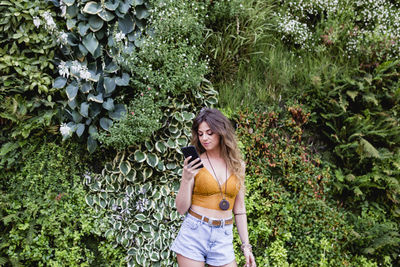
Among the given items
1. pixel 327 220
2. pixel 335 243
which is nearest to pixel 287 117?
pixel 327 220

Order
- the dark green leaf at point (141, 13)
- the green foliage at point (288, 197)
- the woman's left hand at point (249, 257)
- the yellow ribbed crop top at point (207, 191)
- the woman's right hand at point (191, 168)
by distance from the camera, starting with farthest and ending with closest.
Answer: the dark green leaf at point (141, 13) → the green foliage at point (288, 197) → the woman's left hand at point (249, 257) → the yellow ribbed crop top at point (207, 191) → the woman's right hand at point (191, 168)

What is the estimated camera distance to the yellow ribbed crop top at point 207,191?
2324mm

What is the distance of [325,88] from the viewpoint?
15.5 feet

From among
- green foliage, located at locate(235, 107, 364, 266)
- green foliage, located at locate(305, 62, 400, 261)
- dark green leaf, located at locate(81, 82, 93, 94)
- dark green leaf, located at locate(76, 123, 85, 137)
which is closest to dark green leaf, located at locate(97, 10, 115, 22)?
dark green leaf, located at locate(81, 82, 93, 94)

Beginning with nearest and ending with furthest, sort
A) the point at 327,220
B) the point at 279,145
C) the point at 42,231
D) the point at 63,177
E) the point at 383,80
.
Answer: the point at 42,231 < the point at 63,177 < the point at 327,220 < the point at 279,145 < the point at 383,80

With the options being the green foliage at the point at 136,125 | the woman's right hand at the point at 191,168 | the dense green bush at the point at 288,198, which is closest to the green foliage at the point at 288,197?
the dense green bush at the point at 288,198

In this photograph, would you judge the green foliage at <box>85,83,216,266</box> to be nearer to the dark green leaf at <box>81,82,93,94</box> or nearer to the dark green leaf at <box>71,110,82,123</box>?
the dark green leaf at <box>71,110,82,123</box>

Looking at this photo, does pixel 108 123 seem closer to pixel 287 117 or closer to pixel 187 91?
pixel 187 91

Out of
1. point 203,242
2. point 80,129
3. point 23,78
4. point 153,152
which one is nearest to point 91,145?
point 80,129

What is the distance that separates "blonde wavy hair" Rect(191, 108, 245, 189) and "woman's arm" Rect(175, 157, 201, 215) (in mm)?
324

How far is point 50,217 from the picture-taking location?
363 centimetres

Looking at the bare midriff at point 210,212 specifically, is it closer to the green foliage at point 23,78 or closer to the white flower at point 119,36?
the white flower at point 119,36

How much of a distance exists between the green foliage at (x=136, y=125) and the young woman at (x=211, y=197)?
4.50ft

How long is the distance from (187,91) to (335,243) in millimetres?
2757
